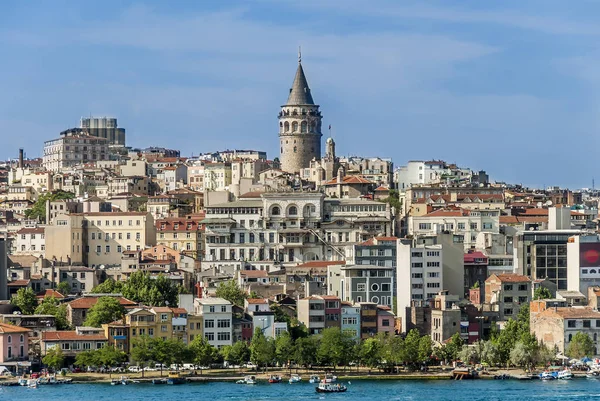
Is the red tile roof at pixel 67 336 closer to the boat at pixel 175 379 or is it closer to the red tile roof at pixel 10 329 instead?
the red tile roof at pixel 10 329

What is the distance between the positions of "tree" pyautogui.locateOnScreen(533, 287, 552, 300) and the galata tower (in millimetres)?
40066

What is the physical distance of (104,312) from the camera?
7075 cm

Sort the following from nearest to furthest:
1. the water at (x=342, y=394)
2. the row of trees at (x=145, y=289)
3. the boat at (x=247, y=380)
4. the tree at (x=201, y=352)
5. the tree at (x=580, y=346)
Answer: the water at (x=342, y=394) < the boat at (x=247, y=380) < the tree at (x=201, y=352) < the tree at (x=580, y=346) < the row of trees at (x=145, y=289)

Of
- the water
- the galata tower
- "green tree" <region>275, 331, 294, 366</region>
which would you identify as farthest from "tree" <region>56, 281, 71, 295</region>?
the galata tower

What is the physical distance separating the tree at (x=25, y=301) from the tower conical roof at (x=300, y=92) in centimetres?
4066

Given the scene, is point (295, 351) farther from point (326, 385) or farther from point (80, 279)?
point (80, 279)

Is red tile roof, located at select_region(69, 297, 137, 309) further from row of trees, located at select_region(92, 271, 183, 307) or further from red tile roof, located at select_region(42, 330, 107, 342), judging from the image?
red tile roof, located at select_region(42, 330, 107, 342)

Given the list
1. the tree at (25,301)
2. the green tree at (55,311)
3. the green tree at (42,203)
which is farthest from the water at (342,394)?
the green tree at (42,203)

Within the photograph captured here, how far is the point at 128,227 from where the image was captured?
293 ft

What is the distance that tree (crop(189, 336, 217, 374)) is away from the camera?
66.9 metres

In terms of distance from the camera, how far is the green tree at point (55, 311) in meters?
71.2

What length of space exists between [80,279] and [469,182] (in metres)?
31.8

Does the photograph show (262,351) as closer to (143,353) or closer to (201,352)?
(201,352)

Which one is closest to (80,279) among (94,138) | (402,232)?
(402,232)
